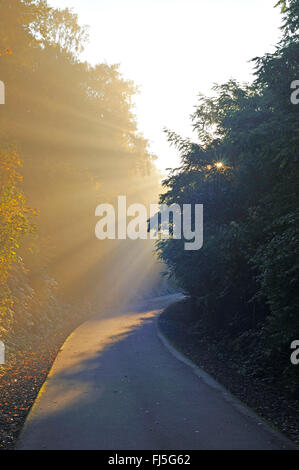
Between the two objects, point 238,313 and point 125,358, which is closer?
point 125,358

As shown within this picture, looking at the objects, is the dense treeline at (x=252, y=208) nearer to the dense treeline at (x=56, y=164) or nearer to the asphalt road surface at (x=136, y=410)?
the asphalt road surface at (x=136, y=410)

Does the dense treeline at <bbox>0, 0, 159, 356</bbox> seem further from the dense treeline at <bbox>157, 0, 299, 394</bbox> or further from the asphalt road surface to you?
the dense treeline at <bbox>157, 0, 299, 394</bbox>

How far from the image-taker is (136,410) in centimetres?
829

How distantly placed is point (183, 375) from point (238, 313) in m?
5.19

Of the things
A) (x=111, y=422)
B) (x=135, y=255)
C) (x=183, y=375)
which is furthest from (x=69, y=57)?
(x=111, y=422)

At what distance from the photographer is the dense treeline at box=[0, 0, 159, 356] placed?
62.4 ft

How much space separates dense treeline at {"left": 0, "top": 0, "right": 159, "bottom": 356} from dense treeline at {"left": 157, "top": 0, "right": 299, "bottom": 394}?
22.3 feet

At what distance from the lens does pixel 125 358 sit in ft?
44.9

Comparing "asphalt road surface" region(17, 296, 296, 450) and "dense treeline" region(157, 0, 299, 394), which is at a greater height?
"dense treeline" region(157, 0, 299, 394)

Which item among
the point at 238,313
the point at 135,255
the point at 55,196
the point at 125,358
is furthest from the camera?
the point at 135,255

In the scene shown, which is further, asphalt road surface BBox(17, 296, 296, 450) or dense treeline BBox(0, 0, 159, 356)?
dense treeline BBox(0, 0, 159, 356)

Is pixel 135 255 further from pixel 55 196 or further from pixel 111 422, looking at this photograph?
pixel 111 422

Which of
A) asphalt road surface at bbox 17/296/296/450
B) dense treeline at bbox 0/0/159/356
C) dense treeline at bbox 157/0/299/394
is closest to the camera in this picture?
asphalt road surface at bbox 17/296/296/450

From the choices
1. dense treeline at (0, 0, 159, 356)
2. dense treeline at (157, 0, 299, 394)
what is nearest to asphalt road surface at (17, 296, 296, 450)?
dense treeline at (157, 0, 299, 394)
